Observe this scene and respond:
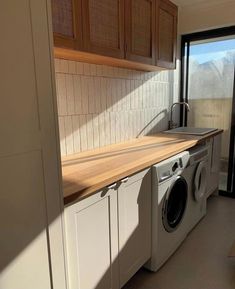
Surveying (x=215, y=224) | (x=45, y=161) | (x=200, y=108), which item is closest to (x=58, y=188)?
(x=45, y=161)

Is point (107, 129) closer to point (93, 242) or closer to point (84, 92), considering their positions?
point (84, 92)

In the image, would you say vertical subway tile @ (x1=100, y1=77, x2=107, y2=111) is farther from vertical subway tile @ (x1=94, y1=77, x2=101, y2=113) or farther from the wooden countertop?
the wooden countertop

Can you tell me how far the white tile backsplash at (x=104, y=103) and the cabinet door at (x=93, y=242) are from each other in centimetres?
67

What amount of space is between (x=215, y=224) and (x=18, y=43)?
2.49 meters

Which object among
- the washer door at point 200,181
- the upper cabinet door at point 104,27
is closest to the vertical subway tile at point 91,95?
the upper cabinet door at point 104,27

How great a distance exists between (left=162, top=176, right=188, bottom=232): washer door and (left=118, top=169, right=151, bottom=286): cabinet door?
0.18m

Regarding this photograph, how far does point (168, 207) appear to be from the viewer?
→ 191cm

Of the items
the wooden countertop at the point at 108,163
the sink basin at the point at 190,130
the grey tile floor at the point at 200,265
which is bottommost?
the grey tile floor at the point at 200,265

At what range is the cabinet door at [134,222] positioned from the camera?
4.79ft

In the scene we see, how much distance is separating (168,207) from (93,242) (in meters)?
0.85

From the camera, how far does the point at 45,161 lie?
3.01ft

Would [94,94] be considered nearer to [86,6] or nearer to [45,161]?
[86,6]

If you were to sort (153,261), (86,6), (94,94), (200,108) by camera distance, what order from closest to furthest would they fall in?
(86,6), (153,261), (94,94), (200,108)

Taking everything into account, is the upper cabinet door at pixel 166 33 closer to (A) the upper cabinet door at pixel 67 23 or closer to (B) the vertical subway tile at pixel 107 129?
(B) the vertical subway tile at pixel 107 129
